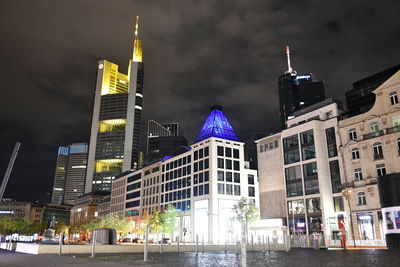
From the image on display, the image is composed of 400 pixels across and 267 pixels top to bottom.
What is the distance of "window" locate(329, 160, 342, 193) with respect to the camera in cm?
6347

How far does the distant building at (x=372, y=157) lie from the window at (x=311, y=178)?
7281 millimetres

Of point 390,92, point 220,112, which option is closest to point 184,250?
point 390,92

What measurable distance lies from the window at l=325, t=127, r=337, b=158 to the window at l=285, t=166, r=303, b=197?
725cm

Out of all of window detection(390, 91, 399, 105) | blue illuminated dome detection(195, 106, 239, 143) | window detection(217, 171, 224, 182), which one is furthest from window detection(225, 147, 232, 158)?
window detection(390, 91, 399, 105)

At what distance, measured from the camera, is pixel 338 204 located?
62.7 m

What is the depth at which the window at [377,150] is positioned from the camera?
53781 mm

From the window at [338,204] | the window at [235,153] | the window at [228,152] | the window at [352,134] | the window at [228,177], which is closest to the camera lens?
the window at [352,134]

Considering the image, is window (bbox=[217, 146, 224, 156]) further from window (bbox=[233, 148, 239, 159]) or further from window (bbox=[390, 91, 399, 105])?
window (bbox=[390, 91, 399, 105])

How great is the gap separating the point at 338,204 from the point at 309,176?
7346 mm

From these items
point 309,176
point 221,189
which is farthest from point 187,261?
point 221,189

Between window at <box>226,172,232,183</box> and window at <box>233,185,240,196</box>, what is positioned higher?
window at <box>226,172,232,183</box>

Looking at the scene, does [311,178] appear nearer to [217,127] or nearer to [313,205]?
[313,205]

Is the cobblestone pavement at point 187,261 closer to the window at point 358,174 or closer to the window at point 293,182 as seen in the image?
the window at point 358,174

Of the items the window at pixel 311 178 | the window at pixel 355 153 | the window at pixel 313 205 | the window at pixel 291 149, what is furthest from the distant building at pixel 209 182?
the window at pixel 355 153
